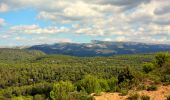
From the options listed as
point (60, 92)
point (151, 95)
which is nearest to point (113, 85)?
point (60, 92)

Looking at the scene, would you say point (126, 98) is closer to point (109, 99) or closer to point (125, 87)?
point (109, 99)

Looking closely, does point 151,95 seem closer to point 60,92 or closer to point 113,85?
point 60,92

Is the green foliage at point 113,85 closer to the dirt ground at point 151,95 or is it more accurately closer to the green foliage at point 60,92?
the dirt ground at point 151,95

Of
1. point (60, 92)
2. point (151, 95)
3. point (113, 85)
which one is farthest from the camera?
point (113, 85)

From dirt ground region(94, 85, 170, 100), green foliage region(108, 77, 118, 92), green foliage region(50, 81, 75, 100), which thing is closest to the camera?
dirt ground region(94, 85, 170, 100)

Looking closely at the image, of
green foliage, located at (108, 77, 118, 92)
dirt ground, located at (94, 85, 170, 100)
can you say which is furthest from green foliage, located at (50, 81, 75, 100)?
green foliage, located at (108, 77, 118, 92)

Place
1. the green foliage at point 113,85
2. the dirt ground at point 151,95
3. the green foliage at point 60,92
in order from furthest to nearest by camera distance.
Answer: the green foliage at point 113,85 → the green foliage at point 60,92 → the dirt ground at point 151,95

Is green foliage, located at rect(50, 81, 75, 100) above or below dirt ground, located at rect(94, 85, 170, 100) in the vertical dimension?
below

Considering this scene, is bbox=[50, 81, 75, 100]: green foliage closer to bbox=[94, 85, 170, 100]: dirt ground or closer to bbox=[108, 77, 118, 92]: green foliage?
bbox=[94, 85, 170, 100]: dirt ground

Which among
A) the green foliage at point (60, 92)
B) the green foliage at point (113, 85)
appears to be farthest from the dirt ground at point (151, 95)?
the green foliage at point (60, 92)

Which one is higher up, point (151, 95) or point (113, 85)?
point (151, 95)

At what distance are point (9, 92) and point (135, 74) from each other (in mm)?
146484

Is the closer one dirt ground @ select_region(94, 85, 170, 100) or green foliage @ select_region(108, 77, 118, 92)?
dirt ground @ select_region(94, 85, 170, 100)

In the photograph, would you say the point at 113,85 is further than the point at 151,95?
Yes
